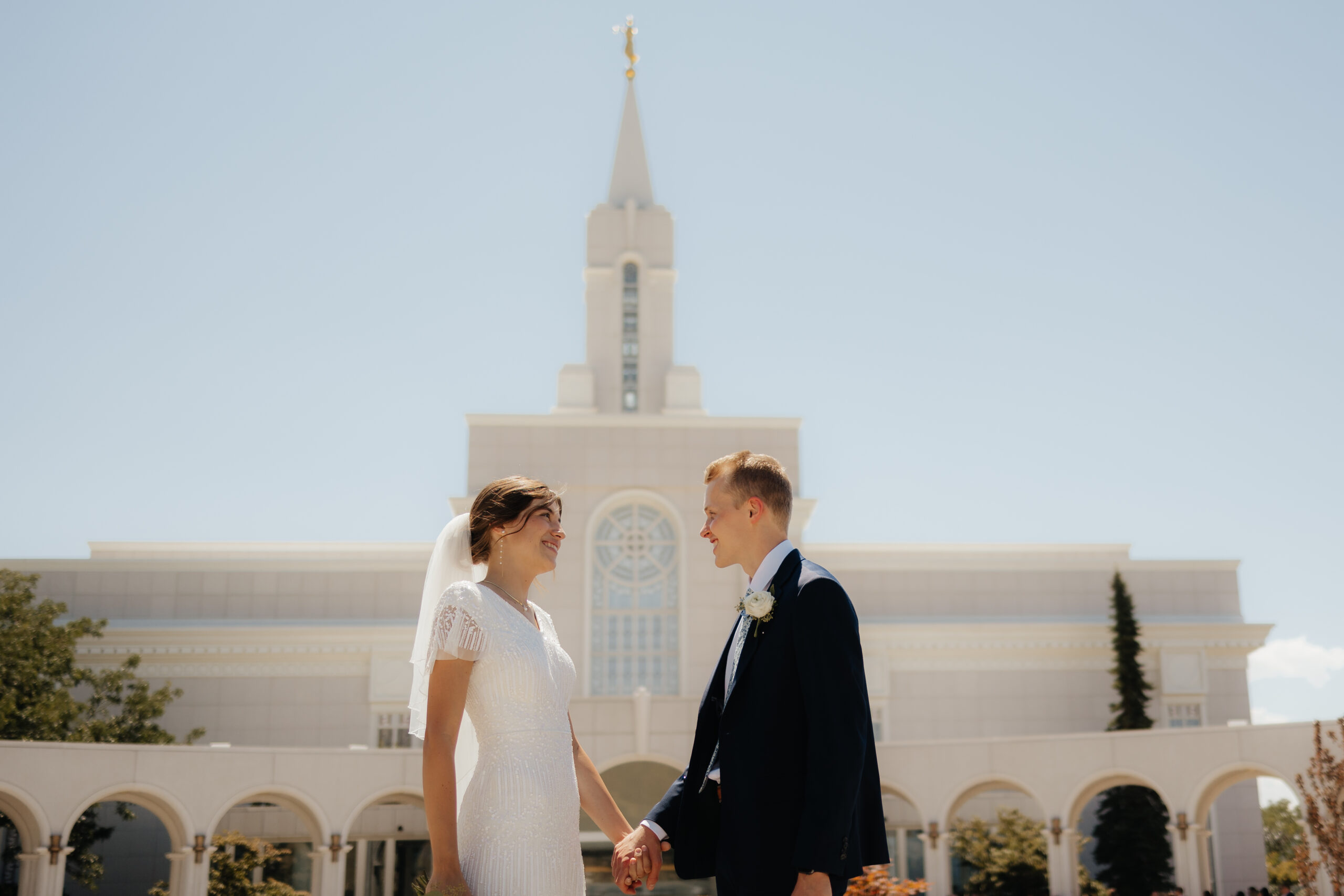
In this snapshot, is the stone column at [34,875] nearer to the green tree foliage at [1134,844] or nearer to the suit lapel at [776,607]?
the suit lapel at [776,607]

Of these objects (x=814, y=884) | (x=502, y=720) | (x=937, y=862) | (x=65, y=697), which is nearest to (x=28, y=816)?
(x=65, y=697)

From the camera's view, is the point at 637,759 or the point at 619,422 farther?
the point at 619,422

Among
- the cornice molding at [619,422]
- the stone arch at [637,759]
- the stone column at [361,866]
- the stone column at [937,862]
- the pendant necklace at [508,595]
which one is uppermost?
the cornice molding at [619,422]

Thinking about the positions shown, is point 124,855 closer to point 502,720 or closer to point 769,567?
point 502,720

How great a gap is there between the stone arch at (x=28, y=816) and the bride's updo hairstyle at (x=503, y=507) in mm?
18001

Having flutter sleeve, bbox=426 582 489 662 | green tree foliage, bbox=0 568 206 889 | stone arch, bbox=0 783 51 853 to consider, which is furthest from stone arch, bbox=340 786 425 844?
flutter sleeve, bbox=426 582 489 662

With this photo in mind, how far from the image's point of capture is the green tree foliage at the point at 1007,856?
25047mm

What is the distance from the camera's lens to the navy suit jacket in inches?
152

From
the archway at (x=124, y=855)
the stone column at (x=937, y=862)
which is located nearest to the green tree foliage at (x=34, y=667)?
the archway at (x=124, y=855)

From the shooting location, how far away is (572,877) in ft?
14.2

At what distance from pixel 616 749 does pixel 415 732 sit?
63.9ft

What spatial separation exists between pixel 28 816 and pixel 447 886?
18.6 meters

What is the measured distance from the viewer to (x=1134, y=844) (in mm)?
27531

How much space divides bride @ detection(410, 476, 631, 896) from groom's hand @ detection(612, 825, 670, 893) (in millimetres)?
125
